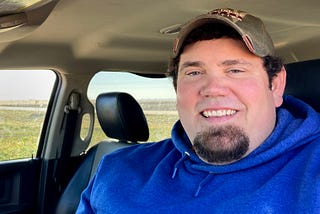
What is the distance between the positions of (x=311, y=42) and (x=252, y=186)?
5.51 ft

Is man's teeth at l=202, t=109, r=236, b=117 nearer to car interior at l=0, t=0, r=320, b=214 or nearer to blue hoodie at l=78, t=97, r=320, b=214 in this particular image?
blue hoodie at l=78, t=97, r=320, b=214

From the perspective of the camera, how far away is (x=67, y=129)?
3.02 meters

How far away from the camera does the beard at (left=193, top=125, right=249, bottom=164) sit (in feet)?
4.97

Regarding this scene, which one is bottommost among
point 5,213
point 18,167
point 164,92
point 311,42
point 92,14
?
point 5,213

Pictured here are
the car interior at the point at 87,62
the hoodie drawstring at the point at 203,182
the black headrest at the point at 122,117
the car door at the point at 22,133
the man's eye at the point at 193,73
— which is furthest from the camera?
the car door at the point at 22,133

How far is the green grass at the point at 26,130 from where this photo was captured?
8.91 feet

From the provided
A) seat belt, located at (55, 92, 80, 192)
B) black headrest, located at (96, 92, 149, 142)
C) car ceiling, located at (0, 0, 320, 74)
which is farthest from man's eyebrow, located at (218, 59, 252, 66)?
seat belt, located at (55, 92, 80, 192)

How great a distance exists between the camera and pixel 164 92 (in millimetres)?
3164

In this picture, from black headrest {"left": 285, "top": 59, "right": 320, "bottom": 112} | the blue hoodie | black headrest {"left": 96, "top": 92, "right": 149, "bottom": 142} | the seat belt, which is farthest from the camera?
the seat belt

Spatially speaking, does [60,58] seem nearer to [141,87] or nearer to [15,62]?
[15,62]

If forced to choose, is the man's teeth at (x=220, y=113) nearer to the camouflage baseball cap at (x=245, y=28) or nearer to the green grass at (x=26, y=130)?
the camouflage baseball cap at (x=245, y=28)

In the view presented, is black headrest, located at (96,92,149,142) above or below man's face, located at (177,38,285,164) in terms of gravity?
below

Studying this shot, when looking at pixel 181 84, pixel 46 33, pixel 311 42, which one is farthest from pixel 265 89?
pixel 311 42

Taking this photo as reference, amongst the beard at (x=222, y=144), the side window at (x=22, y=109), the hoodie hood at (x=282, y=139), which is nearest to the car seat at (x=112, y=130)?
the side window at (x=22, y=109)
